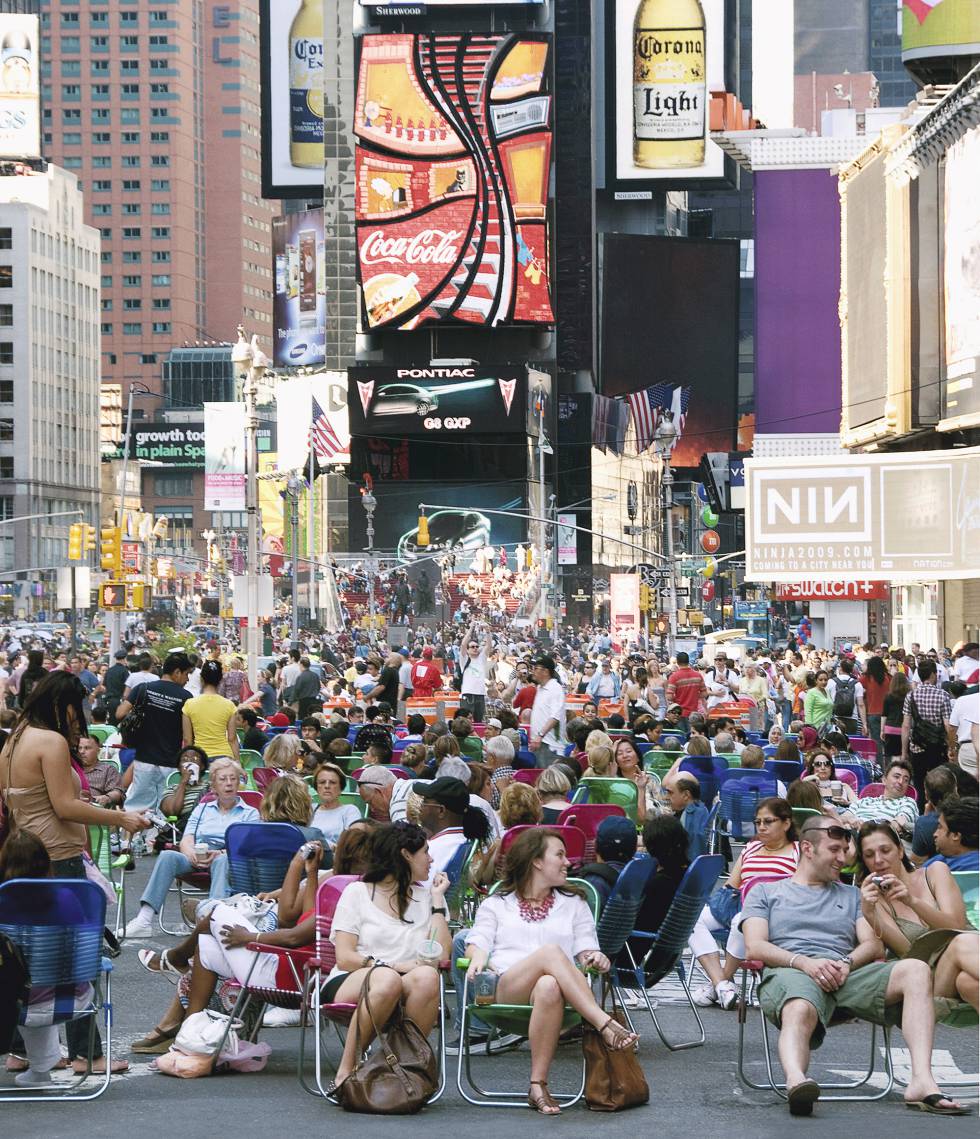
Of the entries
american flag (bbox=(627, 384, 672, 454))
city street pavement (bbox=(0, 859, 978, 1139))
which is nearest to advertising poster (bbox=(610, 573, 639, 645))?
city street pavement (bbox=(0, 859, 978, 1139))

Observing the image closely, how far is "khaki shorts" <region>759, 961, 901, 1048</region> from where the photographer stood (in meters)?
8.70

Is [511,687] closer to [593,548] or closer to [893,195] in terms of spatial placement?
[893,195]

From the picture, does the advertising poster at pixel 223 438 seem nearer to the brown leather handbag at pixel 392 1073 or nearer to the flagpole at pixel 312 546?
the flagpole at pixel 312 546

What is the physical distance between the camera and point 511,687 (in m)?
30.7

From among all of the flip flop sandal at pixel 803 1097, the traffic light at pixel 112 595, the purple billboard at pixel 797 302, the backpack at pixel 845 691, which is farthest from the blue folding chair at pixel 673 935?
the purple billboard at pixel 797 302

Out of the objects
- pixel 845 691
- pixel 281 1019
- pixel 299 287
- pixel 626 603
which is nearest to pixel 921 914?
pixel 281 1019

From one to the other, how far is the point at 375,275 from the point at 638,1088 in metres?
94.7

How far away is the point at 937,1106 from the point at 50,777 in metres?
3.98

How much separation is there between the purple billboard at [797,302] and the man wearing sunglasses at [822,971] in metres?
67.6

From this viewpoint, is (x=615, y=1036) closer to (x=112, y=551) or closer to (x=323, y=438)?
(x=112, y=551)

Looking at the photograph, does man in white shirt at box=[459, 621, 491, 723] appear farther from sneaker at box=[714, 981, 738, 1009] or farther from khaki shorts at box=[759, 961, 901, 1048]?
khaki shorts at box=[759, 961, 901, 1048]

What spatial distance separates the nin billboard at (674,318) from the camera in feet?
392

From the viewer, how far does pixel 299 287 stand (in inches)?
5098

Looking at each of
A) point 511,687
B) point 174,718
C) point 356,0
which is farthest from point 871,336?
point 356,0
